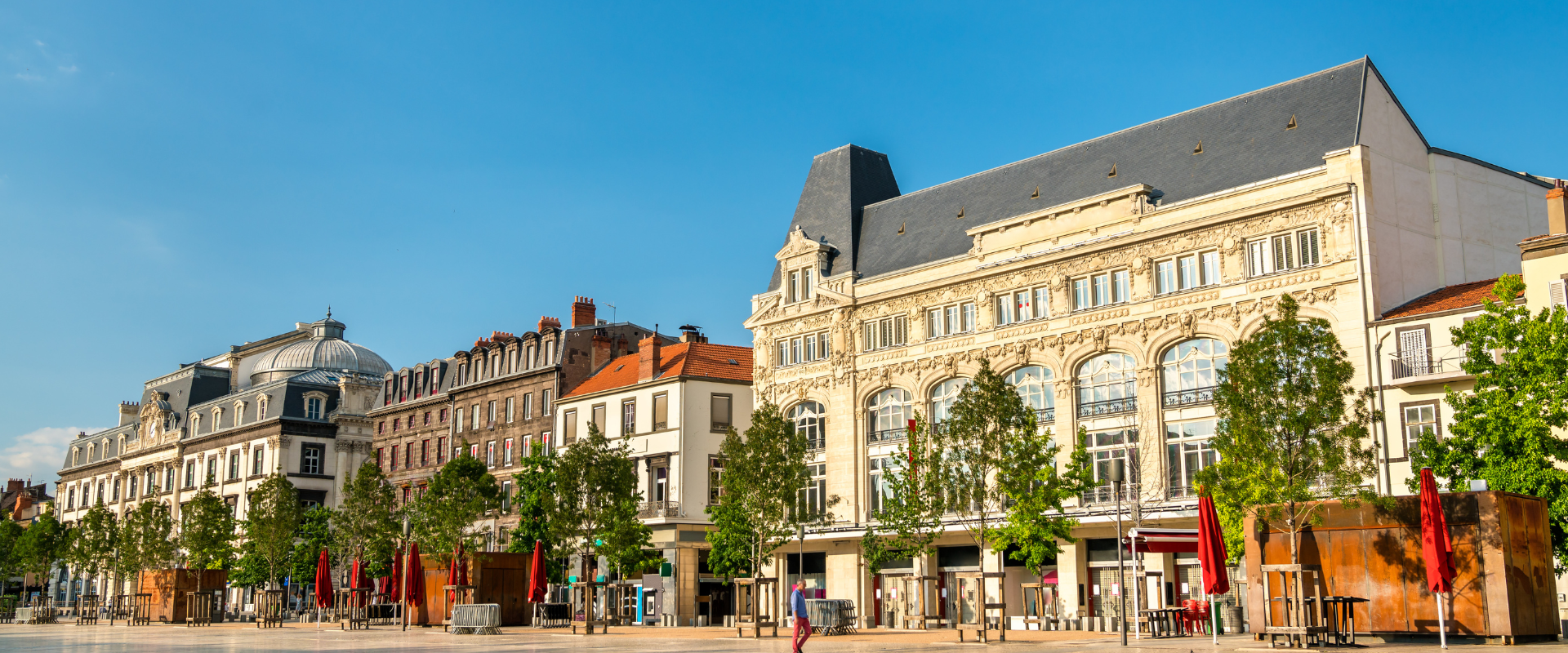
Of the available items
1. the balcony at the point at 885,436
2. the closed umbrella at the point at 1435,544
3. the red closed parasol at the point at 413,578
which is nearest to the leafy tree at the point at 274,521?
the red closed parasol at the point at 413,578

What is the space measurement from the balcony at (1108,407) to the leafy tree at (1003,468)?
16.0 ft

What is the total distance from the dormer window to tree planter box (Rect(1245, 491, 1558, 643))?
A: 29.1m

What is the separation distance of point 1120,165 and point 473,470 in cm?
2630

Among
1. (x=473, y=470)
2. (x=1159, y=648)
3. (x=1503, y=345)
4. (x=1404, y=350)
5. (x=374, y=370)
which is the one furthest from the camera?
(x=374, y=370)

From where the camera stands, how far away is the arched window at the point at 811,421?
2080 inches

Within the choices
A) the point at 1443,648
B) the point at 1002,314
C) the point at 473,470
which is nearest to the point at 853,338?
the point at 1002,314

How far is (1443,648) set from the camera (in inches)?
910

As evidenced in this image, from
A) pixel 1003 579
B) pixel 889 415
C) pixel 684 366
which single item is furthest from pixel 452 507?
→ pixel 1003 579

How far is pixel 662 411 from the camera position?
57.9 metres

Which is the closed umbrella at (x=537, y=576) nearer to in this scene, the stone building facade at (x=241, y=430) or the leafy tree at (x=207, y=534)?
the leafy tree at (x=207, y=534)

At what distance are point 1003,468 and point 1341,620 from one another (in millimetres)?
10552

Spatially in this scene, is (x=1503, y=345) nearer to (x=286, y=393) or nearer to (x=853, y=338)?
(x=853, y=338)

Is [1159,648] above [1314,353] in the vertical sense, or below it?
below

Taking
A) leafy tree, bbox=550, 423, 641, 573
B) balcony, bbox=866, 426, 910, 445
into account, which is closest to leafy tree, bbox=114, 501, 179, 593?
leafy tree, bbox=550, 423, 641, 573
